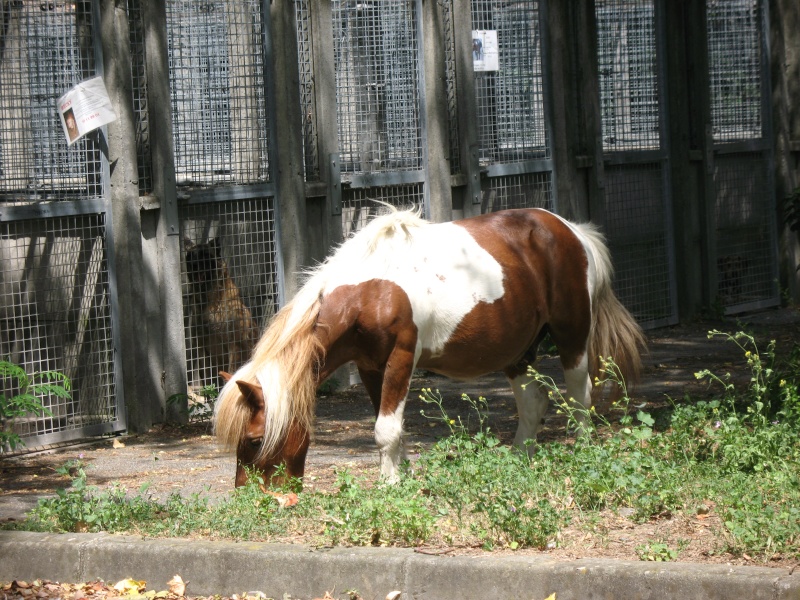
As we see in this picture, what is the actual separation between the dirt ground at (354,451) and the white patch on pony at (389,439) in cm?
35

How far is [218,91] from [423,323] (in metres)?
3.98

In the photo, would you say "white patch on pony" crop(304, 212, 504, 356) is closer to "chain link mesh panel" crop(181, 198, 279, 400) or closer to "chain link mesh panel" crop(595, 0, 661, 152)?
"chain link mesh panel" crop(181, 198, 279, 400)

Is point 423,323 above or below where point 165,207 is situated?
below

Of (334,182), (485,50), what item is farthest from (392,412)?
(485,50)

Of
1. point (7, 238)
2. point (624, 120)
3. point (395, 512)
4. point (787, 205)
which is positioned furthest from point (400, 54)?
point (395, 512)

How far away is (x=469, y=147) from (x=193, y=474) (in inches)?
202

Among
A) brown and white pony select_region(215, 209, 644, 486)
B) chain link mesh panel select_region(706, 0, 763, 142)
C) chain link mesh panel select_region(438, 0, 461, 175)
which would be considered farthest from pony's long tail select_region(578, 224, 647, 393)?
chain link mesh panel select_region(706, 0, 763, 142)

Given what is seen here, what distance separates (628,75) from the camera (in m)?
13.0

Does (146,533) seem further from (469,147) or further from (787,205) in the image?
(787,205)

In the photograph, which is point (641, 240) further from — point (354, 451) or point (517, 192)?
point (354, 451)

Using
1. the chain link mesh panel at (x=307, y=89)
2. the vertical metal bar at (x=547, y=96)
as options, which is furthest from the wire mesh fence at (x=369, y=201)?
the vertical metal bar at (x=547, y=96)

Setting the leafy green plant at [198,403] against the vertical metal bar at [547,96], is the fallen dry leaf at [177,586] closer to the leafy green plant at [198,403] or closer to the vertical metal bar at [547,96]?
the leafy green plant at [198,403]

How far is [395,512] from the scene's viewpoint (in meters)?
4.99

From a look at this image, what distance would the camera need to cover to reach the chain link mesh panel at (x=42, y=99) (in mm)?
8484
